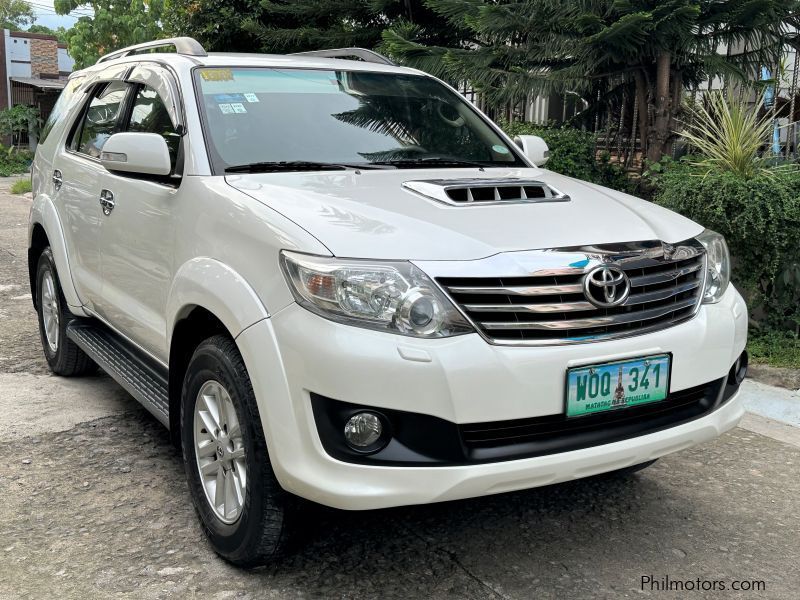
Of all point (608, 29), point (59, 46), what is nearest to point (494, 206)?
point (608, 29)

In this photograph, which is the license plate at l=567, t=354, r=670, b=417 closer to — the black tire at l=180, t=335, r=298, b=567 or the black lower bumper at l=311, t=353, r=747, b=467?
the black lower bumper at l=311, t=353, r=747, b=467

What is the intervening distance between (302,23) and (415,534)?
8278 millimetres

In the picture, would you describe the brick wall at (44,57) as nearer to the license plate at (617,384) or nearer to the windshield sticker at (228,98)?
the windshield sticker at (228,98)

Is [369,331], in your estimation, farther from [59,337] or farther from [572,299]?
[59,337]

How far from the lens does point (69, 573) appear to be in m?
2.88

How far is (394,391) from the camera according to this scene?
240 centimetres

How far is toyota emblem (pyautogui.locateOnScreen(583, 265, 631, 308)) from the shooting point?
8.63ft

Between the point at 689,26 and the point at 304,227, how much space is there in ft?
15.0

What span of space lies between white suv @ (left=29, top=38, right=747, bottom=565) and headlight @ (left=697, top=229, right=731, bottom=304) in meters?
0.01

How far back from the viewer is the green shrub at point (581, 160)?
7074 mm

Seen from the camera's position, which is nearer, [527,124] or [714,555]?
[714,555]

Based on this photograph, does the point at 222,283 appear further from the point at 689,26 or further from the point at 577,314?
the point at 689,26

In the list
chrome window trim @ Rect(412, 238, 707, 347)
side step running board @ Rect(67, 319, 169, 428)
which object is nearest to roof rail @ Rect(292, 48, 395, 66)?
side step running board @ Rect(67, 319, 169, 428)

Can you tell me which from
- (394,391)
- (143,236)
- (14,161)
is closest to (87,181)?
(143,236)
